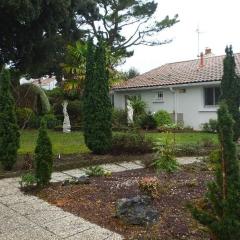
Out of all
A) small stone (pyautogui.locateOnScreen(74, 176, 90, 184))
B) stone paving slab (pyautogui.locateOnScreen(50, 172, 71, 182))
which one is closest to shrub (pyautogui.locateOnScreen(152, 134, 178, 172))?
small stone (pyautogui.locateOnScreen(74, 176, 90, 184))

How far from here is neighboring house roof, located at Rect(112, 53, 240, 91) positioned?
2400 centimetres

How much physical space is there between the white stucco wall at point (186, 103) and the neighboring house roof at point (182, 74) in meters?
0.45

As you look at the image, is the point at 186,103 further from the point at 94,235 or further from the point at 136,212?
the point at 94,235

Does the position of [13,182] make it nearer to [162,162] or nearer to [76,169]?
[76,169]

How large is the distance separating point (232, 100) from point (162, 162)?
9048mm

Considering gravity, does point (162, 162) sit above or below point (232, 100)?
below

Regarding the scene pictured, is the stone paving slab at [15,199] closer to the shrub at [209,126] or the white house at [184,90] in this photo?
the shrub at [209,126]

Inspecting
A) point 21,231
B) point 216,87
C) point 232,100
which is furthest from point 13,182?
point 216,87

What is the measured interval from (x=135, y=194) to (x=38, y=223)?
6.22 ft

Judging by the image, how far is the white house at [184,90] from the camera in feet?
76.6

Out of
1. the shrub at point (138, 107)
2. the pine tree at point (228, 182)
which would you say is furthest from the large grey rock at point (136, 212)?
the shrub at point (138, 107)

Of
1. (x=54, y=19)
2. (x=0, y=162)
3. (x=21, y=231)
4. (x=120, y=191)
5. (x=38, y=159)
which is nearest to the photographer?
(x=21, y=231)

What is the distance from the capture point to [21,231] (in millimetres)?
5949

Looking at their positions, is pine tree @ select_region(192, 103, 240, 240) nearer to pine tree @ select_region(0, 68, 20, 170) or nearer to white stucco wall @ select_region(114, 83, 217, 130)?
pine tree @ select_region(0, 68, 20, 170)
